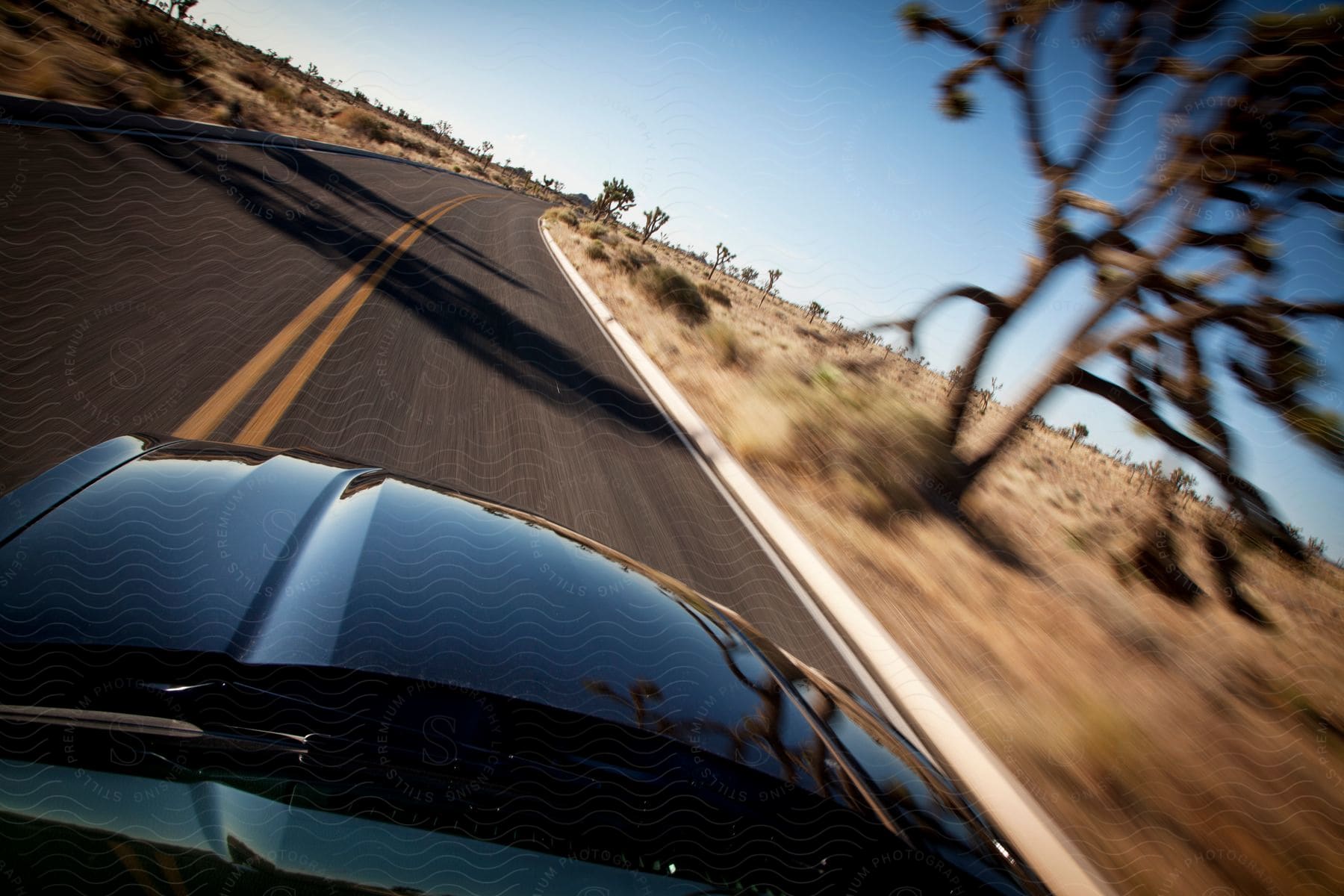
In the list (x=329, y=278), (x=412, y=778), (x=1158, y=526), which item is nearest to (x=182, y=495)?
(x=412, y=778)

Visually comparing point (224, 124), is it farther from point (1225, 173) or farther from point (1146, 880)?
point (1146, 880)

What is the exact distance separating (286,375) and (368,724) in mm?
4180

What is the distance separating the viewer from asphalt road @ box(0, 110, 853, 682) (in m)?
3.67

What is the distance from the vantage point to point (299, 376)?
15.0 feet

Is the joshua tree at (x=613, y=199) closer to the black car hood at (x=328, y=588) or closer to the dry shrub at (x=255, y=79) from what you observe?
the dry shrub at (x=255, y=79)

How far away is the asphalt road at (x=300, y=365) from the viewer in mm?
3666

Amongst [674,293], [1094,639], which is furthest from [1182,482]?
[674,293]

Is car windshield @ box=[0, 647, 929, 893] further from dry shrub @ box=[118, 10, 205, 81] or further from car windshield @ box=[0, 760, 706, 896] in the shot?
dry shrub @ box=[118, 10, 205, 81]

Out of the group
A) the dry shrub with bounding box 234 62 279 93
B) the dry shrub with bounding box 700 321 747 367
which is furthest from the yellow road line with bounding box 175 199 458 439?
the dry shrub with bounding box 234 62 279 93

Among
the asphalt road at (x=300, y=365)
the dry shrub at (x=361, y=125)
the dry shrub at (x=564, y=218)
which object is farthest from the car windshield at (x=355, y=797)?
the dry shrub at (x=361, y=125)

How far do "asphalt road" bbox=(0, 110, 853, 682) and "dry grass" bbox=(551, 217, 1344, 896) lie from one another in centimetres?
115

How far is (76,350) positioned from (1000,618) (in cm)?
697

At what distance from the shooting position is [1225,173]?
5.74 metres

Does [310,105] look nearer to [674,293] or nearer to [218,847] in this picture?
[674,293]
